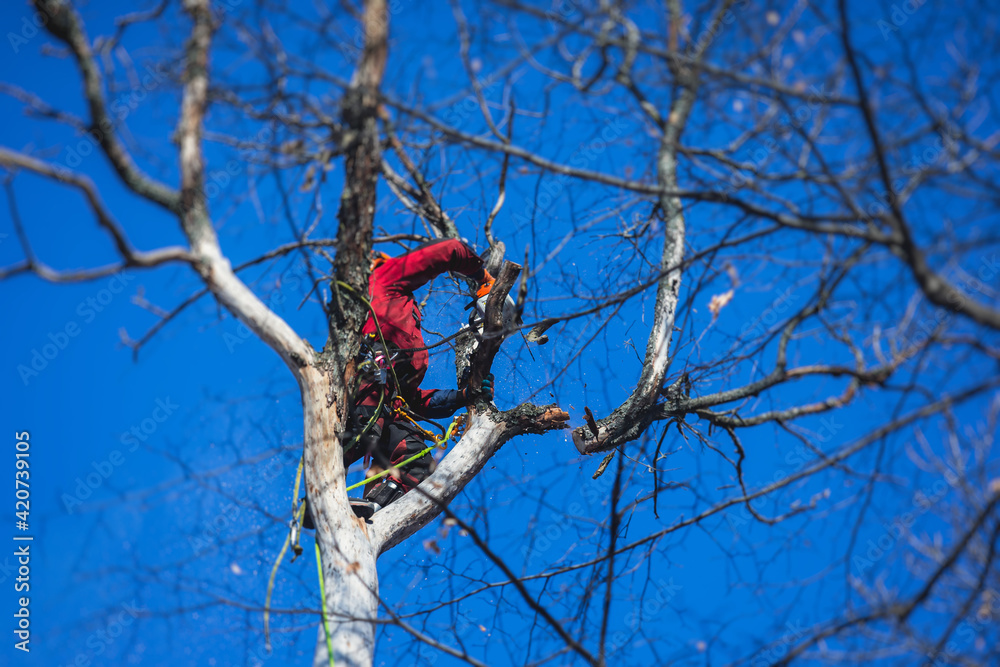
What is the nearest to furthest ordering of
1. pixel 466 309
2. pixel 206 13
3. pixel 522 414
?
1. pixel 206 13
2. pixel 522 414
3. pixel 466 309

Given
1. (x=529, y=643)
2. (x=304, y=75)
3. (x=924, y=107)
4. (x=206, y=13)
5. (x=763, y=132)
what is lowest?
(x=529, y=643)

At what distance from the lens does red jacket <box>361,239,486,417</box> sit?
3760 mm

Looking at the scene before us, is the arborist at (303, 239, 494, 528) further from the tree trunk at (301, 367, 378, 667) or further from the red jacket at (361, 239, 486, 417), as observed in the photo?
the tree trunk at (301, 367, 378, 667)

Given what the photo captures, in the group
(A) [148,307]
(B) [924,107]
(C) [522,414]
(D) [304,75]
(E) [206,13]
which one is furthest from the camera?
(C) [522,414]

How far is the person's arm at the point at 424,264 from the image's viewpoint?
3.78 m

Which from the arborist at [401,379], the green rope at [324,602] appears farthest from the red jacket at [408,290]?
the green rope at [324,602]

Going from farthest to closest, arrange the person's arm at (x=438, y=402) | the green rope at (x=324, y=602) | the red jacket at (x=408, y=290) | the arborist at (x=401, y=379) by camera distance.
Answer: the person's arm at (x=438, y=402) → the red jacket at (x=408, y=290) → the arborist at (x=401, y=379) → the green rope at (x=324, y=602)

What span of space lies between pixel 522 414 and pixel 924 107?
227 cm

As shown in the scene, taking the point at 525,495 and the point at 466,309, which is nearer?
the point at 525,495

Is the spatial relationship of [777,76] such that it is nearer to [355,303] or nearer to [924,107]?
[924,107]

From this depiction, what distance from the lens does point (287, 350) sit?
2.87 meters

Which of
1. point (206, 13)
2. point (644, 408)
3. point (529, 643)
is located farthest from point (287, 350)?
point (644, 408)

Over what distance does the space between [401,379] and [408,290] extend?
528 mm

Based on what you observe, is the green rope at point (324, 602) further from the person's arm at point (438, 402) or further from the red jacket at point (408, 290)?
the person's arm at point (438, 402)
